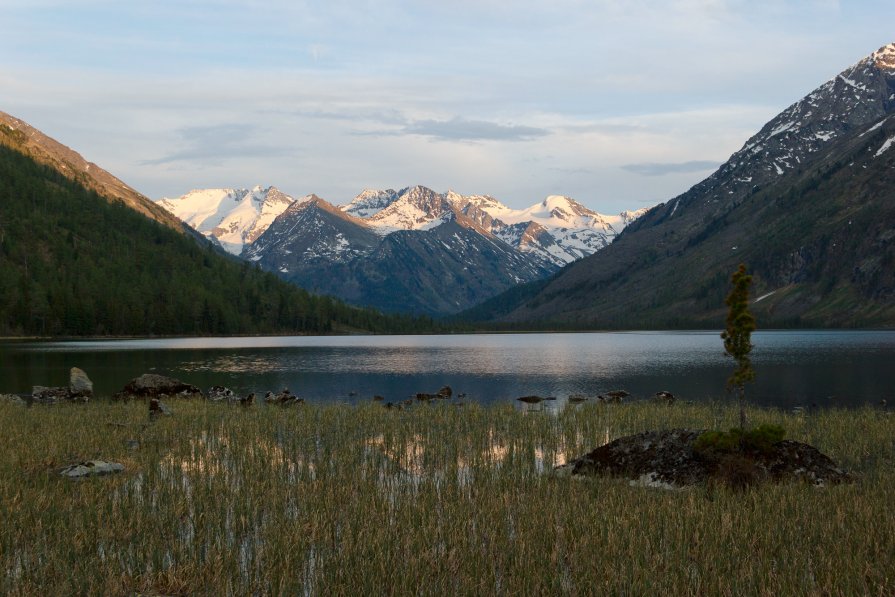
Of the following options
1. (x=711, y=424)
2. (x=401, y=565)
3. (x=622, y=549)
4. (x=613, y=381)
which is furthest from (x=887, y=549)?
(x=613, y=381)

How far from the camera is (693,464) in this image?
74.5 feet

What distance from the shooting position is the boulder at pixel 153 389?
A: 5272cm

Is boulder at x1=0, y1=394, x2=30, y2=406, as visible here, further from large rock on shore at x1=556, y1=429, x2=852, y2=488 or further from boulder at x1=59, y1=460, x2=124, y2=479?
large rock on shore at x1=556, y1=429, x2=852, y2=488

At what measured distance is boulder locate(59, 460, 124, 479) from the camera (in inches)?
878

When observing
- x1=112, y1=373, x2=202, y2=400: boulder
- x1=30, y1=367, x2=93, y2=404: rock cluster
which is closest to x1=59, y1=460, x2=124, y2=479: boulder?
x1=30, y1=367, x2=93, y2=404: rock cluster

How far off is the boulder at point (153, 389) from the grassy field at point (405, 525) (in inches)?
897

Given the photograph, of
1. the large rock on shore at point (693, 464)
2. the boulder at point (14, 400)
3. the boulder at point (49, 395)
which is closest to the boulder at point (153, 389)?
the boulder at point (49, 395)

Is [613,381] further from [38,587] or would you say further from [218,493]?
[38,587]

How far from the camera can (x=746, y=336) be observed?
2658 cm

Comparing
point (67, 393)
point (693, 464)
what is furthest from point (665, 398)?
point (67, 393)

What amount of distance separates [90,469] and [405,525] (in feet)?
40.2

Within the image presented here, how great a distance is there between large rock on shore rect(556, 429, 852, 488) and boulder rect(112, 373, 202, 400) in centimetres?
3814

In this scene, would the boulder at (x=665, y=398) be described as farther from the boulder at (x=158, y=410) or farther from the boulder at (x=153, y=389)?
the boulder at (x=153, y=389)

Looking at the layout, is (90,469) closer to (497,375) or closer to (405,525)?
(405,525)
